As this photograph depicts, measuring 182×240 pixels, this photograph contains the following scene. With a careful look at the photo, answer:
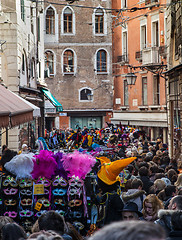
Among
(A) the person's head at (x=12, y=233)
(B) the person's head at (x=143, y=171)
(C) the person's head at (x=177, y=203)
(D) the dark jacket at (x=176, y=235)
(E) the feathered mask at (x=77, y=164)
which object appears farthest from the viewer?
(B) the person's head at (x=143, y=171)

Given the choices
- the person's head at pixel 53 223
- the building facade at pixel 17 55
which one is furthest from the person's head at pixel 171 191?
the building facade at pixel 17 55

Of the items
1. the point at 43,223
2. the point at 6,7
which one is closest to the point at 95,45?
the point at 6,7

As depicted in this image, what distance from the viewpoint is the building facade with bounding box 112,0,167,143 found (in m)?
28.7

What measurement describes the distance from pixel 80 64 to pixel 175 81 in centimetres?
2891

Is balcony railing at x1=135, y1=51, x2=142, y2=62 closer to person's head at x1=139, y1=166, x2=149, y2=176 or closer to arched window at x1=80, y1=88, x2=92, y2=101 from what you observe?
arched window at x1=80, y1=88, x2=92, y2=101

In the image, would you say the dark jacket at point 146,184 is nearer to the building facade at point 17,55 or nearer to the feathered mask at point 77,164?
the feathered mask at point 77,164

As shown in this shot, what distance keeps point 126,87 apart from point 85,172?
94.5ft

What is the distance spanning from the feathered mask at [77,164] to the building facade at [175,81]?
8.62 metres

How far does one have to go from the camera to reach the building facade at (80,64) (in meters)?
46.8

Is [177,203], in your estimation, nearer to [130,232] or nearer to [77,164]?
[77,164]

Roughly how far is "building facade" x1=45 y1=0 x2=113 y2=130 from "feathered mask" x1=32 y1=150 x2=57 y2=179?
1524 inches

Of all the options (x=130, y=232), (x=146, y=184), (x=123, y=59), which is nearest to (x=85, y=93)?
(x=123, y=59)

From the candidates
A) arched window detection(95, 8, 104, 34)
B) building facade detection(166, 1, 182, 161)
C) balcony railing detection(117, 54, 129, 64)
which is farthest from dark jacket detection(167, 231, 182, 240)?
arched window detection(95, 8, 104, 34)

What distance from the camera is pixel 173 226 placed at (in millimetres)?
4570
